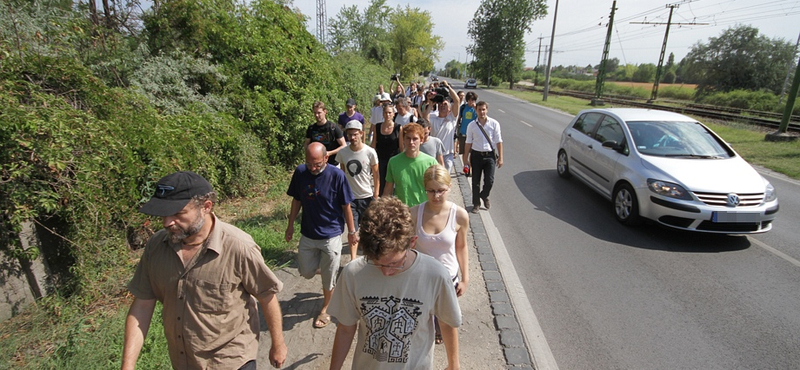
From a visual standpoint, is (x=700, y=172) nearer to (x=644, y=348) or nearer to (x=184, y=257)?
(x=644, y=348)

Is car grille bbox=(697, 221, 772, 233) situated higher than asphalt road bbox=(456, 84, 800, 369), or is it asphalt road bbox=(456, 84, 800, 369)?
car grille bbox=(697, 221, 772, 233)

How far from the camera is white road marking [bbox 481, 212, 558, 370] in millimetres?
3232

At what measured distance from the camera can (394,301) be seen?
191 cm

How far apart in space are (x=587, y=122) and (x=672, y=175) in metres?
2.93

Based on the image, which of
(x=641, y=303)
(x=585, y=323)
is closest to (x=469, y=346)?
(x=585, y=323)

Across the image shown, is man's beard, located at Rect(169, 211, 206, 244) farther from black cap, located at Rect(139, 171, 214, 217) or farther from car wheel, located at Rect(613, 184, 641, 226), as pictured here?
car wheel, located at Rect(613, 184, 641, 226)

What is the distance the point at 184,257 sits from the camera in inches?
77.2

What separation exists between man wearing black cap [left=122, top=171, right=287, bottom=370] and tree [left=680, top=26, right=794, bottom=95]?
5123 cm

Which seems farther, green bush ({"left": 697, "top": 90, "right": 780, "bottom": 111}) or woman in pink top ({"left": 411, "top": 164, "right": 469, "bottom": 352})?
green bush ({"left": 697, "top": 90, "right": 780, "bottom": 111})

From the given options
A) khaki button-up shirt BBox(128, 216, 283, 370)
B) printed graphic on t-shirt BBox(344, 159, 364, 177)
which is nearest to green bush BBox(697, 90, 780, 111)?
printed graphic on t-shirt BBox(344, 159, 364, 177)

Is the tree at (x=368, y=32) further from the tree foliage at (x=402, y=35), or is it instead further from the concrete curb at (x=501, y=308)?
the concrete curb at (x=501, y=308)

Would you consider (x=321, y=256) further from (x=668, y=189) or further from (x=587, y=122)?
(x=587, y=122)

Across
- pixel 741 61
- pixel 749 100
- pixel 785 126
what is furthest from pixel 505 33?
pixel 785 126

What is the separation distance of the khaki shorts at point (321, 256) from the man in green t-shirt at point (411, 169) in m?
0.80
